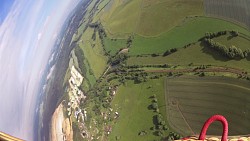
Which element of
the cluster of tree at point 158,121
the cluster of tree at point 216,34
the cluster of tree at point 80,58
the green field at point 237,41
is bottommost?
the cluster of tree at point 158,121

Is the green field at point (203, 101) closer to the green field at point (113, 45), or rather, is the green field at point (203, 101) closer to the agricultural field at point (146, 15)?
the green field at point (113, 45)

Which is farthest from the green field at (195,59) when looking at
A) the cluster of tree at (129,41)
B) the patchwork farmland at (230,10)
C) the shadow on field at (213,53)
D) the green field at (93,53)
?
the patchwork farmland at (230,10)

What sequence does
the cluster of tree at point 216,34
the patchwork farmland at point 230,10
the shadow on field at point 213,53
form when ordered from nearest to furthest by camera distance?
the shadow on field at point 213,53 < the cluster of tree at point 216,34 < the patchwork farmland at point 230,10

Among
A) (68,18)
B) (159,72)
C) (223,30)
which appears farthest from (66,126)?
(223,30)

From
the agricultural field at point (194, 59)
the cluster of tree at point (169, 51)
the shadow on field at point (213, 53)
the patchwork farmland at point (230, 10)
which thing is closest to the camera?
the agricultural field at point (194, 59)

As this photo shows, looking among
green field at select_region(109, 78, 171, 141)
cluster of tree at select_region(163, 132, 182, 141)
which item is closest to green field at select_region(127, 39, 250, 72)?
green field at select_region(109, 78, 171, 141)
